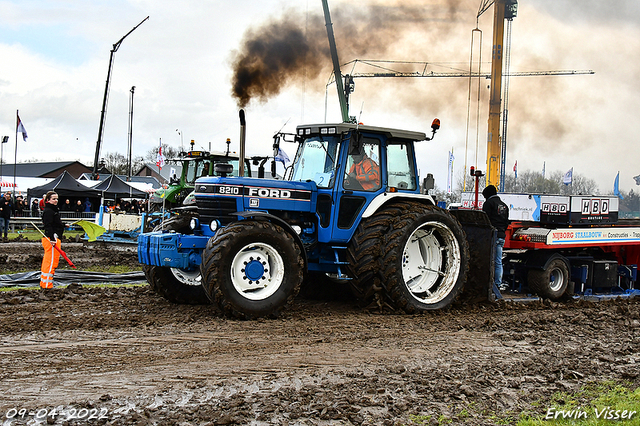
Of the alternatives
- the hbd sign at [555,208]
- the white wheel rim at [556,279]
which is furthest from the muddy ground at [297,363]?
the hbd sign at [555,208]

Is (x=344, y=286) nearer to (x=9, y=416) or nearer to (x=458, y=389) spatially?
(x=458, y=389)

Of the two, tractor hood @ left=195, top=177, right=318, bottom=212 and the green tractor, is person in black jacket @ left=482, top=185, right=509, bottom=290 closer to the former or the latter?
tractor hood @ left=195, top=177, right=318, bottom=212

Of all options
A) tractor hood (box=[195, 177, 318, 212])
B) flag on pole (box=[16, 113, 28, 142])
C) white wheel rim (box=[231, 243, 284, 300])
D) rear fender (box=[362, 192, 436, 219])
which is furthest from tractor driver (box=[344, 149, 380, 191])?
flag on pole (box=[16, 113, 28, 142])

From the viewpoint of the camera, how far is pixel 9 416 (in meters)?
4.15

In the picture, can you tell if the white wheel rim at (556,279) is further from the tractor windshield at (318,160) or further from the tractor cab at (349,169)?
the tractor windshield at (318,160)

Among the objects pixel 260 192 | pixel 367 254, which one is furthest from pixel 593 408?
pixel 260 192

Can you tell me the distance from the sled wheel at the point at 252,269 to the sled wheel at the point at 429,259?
4.90ft

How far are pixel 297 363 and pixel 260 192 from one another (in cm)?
291

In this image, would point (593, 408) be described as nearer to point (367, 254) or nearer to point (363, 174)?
point (367, 254)

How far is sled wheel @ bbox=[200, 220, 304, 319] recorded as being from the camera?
Answer: 7.15 meters

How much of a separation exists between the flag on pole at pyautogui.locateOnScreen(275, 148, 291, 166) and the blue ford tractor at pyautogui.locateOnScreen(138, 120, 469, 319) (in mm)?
192

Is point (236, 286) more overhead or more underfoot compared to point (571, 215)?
more underfoot

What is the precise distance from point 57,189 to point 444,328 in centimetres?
2800

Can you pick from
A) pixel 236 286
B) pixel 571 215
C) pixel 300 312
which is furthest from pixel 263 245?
pixel 571 215
